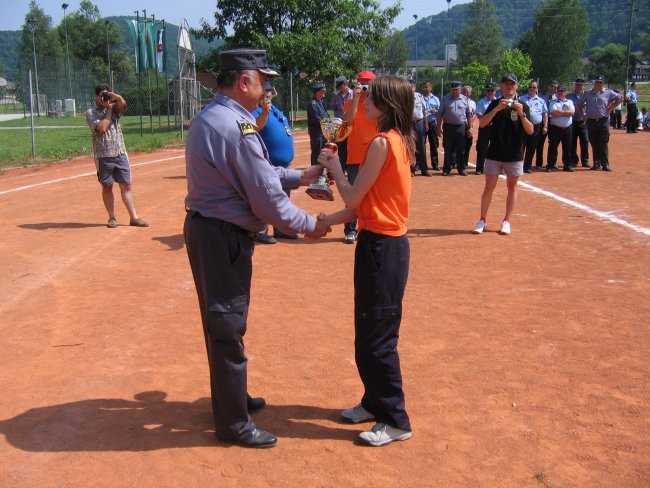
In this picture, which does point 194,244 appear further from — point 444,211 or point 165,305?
point 444,211

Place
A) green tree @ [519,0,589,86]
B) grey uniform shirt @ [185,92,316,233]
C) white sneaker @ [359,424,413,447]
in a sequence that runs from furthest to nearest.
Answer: green tree @ [519,0,589,86] → white sneaker @ [359,424,413,447] → grey uniform shirt @ [185,92,316,233]

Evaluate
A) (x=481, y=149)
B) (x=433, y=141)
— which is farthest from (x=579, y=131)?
(x=433, y=141)

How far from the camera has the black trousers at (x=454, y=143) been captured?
15.1 meters

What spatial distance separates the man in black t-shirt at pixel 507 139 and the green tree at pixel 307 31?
2366 cm

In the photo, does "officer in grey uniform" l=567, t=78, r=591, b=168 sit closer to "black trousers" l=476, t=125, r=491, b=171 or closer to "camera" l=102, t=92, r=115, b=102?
"black trousers" l=476, t=125, r=491, b=171

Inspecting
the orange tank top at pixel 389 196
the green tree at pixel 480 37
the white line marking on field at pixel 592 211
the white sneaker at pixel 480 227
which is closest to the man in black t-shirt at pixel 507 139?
the white sneaker at pixel 480 227

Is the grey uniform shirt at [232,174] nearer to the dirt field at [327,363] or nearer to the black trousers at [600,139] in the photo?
the dirt field at [327,363]

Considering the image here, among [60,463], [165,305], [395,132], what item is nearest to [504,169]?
[165,305]

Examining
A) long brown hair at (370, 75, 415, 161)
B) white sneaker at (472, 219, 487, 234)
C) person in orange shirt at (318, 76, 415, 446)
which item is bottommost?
white sneaker at (472, 219, 487, 234)

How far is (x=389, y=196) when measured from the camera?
3770 mm

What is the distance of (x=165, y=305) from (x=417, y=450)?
3.32 metres

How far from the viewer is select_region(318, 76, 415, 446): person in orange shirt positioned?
373 cm

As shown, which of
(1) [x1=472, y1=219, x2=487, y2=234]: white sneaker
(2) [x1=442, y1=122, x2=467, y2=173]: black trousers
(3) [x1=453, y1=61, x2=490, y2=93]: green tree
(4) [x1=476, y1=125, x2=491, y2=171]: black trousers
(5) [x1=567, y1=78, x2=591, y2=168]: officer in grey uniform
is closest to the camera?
(1) [x1=472, y1=219, x2=487, y2=234]: white sneaker

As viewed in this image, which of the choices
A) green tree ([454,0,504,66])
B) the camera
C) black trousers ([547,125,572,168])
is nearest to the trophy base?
the camera
